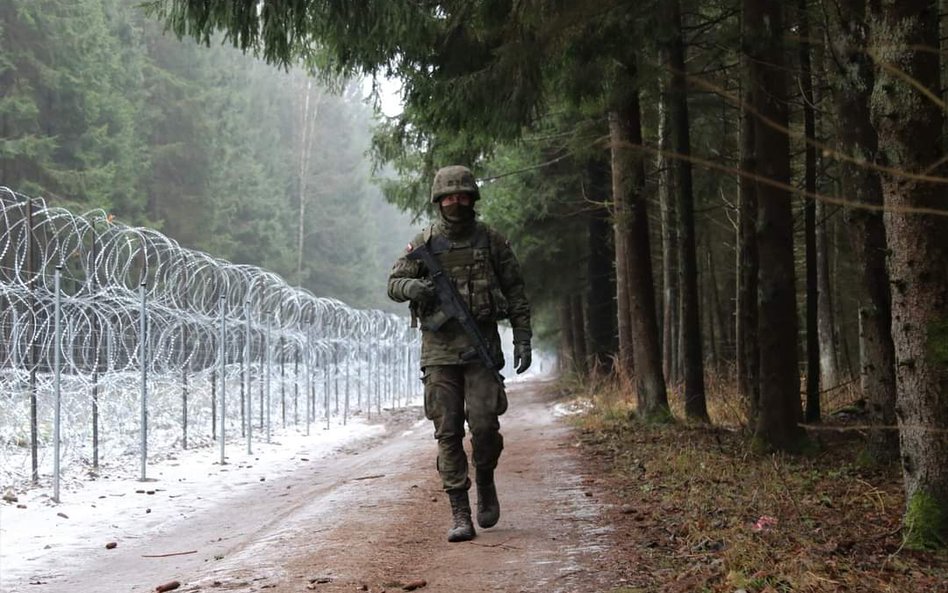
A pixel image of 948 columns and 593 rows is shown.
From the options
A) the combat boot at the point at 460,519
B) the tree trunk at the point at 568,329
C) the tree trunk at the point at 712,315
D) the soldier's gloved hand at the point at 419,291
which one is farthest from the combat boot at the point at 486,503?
the tree trunk at the point at 568,329

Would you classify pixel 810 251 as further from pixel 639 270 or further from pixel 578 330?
pixel 578 330

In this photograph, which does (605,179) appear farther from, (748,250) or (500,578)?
(500,578)

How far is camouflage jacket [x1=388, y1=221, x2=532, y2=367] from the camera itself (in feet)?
20.1

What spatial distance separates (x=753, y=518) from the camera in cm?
592

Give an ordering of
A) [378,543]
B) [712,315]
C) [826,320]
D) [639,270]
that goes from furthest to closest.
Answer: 1. [712,315]
2. [826,320]
3. [639,270]
4. [378,543]

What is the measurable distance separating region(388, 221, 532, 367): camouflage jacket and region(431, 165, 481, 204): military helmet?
0.69 feet

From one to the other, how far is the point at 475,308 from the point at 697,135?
430 inches

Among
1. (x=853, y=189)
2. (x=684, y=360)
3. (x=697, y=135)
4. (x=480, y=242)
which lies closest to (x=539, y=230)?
(x=697, y=135)

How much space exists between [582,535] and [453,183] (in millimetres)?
2217

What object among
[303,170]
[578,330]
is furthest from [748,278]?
[303,170]

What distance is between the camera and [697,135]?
52.9ft

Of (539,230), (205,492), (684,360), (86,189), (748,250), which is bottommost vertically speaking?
(205,492)

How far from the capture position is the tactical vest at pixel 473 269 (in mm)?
6141

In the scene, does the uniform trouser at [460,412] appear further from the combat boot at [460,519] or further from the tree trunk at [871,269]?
the tree trunk at [871,269]
